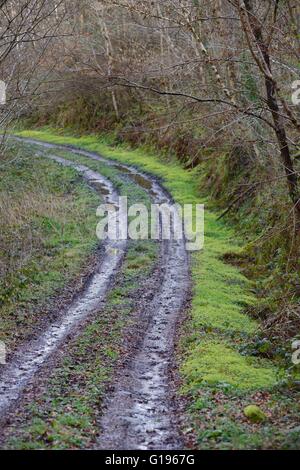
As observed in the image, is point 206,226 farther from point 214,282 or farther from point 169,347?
point 169,347

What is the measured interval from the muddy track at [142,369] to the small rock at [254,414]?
47.9 inches

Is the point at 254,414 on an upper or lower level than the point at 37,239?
lower

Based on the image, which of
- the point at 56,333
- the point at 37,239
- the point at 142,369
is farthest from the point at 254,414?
the point at 37,239

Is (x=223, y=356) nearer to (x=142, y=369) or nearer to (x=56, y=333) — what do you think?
(x=142, y=369)

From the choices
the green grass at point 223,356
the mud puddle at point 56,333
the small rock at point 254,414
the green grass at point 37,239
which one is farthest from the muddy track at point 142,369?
the small rock at point 254,414

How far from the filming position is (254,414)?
10.6 metres

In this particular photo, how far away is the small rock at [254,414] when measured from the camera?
10570 mm

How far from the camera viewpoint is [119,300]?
1900 cm

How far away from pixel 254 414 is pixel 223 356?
3.51 metres

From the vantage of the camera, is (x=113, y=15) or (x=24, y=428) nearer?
(x=24, y=428)

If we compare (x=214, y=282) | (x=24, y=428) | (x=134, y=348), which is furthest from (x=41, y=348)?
(x=214, y=282)

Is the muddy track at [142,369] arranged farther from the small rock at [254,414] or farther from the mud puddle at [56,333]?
the small rock at [254,414]

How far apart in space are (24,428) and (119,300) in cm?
910
